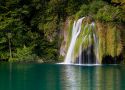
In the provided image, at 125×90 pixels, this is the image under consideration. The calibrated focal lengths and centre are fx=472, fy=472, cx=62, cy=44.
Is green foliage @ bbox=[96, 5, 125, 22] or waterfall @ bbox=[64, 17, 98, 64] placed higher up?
green foliage @ bbox=[96, 5, 125, 22]

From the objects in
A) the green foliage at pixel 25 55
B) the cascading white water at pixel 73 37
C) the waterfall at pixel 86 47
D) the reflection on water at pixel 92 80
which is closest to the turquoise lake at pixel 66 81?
the reflection on water at pixel 92 80

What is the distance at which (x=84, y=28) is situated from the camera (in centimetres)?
3609

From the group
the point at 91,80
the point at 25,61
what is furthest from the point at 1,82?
the point at 25,61

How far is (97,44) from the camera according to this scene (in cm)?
3519

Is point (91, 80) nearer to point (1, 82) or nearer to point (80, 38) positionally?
point (1, 82)

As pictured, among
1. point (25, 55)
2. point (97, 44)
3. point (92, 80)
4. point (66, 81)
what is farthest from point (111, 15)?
point (66, 81)

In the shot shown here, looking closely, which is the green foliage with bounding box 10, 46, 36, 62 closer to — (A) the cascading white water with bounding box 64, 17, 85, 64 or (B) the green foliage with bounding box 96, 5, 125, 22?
(A) the cascading white water with bounding box 64, 17, 85, 64

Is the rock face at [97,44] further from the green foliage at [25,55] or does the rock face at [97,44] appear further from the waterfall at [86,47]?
the green foliage at [25,55]

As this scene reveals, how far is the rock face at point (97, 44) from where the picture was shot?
3469 centimetres

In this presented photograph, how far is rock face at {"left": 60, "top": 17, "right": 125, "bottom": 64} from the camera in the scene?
34.7 meters

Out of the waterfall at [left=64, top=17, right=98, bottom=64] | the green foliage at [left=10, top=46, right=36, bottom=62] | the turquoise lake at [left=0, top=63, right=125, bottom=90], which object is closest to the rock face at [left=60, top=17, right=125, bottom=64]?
the waterfall at [left=64, top=17, right=98, bottom=64]

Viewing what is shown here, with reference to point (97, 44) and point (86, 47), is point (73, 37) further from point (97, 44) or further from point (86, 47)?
point (97, 44)

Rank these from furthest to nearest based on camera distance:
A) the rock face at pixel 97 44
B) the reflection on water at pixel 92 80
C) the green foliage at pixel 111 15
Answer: the green foliage at pixel 111 15, the rock face at pixel 97 44, the reflection on water at pixel 92 80

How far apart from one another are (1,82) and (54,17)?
2005 cm
